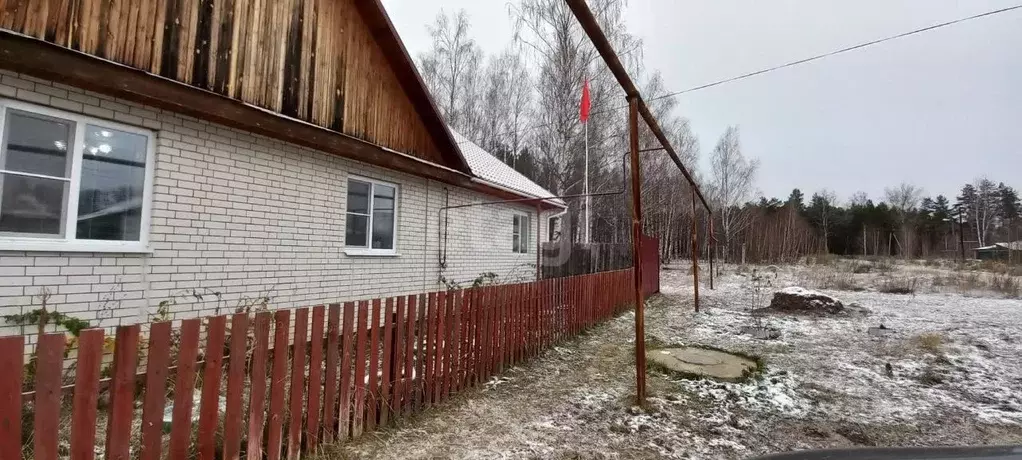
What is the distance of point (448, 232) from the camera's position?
8531mm

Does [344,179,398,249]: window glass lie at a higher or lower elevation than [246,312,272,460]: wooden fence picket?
higher

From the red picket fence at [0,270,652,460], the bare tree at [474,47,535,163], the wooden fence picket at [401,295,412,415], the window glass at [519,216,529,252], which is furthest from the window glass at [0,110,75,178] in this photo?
the bare tree at [474,47,535,163]

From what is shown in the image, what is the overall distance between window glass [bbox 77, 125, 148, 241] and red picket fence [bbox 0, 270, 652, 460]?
1141 millimetres

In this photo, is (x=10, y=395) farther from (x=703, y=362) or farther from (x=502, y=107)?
(x=502, y=107)

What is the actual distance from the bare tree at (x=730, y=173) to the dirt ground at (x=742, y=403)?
2299 centimetres

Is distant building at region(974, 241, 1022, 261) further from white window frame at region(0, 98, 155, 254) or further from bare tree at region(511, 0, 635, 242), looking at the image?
white window frame at region(0, 98, 155, 254)

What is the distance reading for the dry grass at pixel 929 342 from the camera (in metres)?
6.44

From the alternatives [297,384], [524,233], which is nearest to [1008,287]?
[524,233]

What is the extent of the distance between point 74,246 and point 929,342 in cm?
1045

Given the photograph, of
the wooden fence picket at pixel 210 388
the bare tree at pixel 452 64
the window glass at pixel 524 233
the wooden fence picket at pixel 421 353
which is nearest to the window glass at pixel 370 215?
the wooden fence picket at pixel 421 353

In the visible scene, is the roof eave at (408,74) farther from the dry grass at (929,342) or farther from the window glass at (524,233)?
the dry grass at (929,342)

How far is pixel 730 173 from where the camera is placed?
2966 centimetres

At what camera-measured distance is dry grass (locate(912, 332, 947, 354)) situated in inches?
254

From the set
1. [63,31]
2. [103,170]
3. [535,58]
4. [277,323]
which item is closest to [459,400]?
[277,323]
